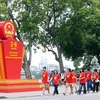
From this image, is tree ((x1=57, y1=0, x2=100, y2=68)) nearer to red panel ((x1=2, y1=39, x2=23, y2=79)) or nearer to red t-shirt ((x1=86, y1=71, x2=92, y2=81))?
red t-shirt ((x1=86, y1=71, x2=92, y2=81))

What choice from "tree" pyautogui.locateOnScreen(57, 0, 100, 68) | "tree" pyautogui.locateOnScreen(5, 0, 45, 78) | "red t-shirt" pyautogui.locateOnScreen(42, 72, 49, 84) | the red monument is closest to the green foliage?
"tree" pyautogui.locateOnScreen(5, 0, 45, 78)

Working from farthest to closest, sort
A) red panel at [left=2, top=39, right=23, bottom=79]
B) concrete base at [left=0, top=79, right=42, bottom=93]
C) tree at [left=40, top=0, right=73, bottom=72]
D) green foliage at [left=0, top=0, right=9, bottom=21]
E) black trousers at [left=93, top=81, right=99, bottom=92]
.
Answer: tree at [left=40, top=0, right=73, bottom=72], green foliage at [left=0, top=0, right=9, bottom=21], black trousers at [left=93, top=81, right=99, bottom=92], red panel at [left=2, top=39, right=23, bottom=79], concrete base at [left=0, top=79, right=42, bottom=93]

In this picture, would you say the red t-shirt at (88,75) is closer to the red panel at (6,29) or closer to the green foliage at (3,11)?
the red panel at (6,29)

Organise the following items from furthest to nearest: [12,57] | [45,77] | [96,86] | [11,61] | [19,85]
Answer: [96,86] → [12,57] → [11,61] → [45,77] → [19,85]

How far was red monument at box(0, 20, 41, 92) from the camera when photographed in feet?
72.9

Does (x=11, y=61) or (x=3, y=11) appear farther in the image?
(x=3, y=11)

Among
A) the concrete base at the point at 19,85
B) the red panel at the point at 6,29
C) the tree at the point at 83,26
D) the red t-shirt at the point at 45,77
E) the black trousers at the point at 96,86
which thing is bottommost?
the black trousers at the point at 96,86

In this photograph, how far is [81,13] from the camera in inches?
1683

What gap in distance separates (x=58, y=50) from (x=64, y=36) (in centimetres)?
181

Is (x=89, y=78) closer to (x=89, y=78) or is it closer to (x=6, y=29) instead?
(x=89, y=78)

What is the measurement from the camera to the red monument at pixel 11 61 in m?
22.2

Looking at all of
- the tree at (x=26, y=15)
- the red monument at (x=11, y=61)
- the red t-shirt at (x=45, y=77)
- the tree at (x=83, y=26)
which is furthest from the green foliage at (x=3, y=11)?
the red t-shirt at (x=45, y=77)

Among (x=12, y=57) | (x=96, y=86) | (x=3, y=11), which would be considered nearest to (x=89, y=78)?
(x=96, y=86)

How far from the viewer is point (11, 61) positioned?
22.8 meters
